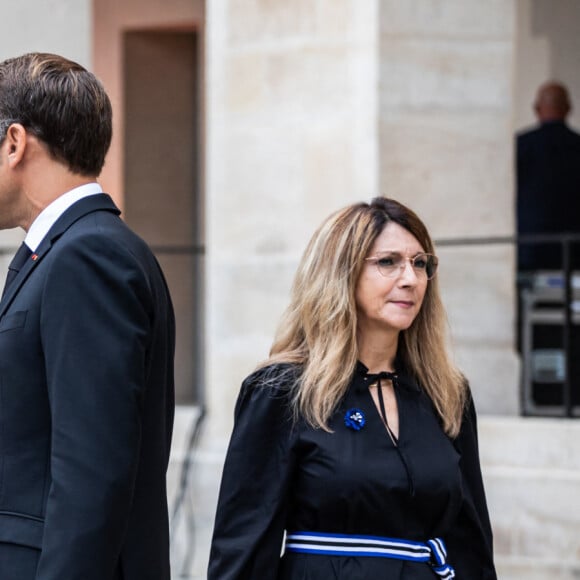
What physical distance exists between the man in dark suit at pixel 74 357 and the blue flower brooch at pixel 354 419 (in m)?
0.96

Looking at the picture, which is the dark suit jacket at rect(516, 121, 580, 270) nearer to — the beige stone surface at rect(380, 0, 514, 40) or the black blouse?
the beige stone surface at rect(380, 0, 514, 40)

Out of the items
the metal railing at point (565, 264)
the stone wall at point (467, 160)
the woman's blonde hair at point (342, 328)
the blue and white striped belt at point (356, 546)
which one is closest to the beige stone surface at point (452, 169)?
the stone wall at point (467, 160)

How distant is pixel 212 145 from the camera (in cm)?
838

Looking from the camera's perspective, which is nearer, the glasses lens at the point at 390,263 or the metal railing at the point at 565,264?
the glasses lens at the point at 390,263

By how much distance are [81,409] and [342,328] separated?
143 centimetres

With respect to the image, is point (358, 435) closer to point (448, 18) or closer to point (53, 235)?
point (53, 235)

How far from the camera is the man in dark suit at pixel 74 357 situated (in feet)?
8.92

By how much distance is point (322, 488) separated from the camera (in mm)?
3811

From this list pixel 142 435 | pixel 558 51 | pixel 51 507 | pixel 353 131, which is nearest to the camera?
pixel 51 507

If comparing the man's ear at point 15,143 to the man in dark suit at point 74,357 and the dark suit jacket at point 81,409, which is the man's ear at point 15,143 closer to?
the man in dark suit at point 74,357

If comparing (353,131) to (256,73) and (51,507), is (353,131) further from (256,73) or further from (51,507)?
(51,507)

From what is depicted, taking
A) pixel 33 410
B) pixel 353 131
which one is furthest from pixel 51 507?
pixel 353 131

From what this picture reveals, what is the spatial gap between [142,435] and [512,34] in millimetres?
5728

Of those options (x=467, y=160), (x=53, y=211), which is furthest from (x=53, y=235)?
(x=467, y=160)
